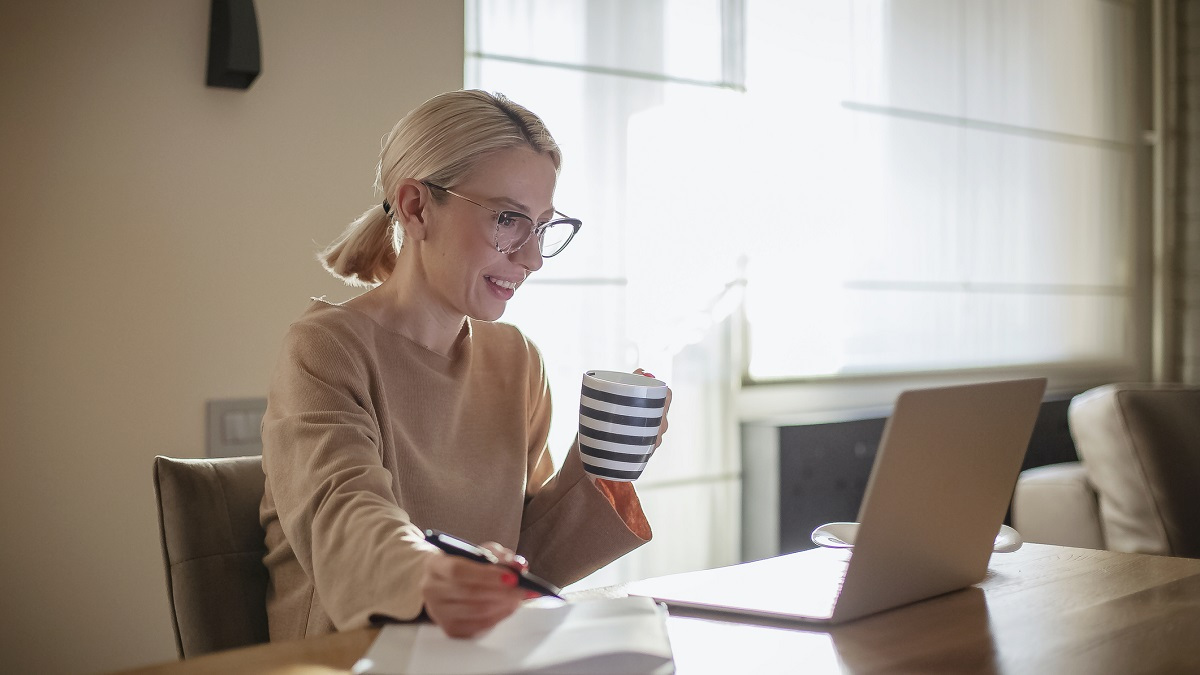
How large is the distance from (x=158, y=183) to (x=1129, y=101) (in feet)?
13.8

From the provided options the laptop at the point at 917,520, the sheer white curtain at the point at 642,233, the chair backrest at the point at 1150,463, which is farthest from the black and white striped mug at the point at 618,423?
the chair backrest at the point at 1150,463

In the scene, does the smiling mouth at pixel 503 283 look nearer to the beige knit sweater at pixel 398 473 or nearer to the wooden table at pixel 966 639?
the beige knit sweater at pixel 398 473

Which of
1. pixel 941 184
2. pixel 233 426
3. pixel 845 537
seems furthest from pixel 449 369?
pixel 941 184

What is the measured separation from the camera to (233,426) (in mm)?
2162

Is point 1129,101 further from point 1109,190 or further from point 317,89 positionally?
point 317,89

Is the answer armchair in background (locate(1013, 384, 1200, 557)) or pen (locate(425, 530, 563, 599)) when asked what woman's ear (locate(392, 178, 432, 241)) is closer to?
pen (locate(425, 530, 563, 599))

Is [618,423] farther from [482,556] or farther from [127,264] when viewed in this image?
[127,264]

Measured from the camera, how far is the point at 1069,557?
4.33 ft

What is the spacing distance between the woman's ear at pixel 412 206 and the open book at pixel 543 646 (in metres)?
0.69

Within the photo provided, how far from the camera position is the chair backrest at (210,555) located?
119 cm

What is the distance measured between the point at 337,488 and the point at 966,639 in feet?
1.91

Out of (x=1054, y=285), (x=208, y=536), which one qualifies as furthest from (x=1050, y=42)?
(x=208, y=536)

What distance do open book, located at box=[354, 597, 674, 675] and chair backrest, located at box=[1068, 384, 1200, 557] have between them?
1942 millimetres

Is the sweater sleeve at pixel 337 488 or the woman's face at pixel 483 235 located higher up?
the woman's face at pixel 483 235
